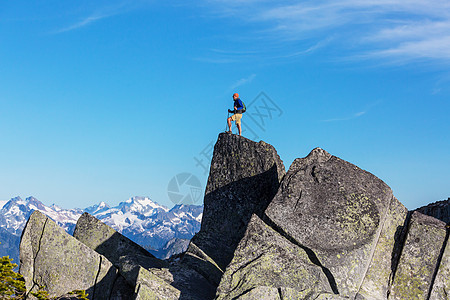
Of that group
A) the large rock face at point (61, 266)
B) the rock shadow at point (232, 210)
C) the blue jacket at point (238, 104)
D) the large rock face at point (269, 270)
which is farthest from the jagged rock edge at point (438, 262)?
the blue jacket at point (238, 104)

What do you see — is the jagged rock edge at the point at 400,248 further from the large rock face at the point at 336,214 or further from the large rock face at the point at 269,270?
the large rock face at the point at 269,270

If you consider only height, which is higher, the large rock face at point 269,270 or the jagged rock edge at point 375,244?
the jagged rock edge at point 375,244

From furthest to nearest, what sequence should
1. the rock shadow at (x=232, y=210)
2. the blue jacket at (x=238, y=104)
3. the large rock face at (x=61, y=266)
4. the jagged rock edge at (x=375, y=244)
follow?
the blue jacket at (x=238, y=104) → the rock shadow at (x=232, y=210) → the large rock face at (x=61, y=266) → the jagged rock edge at (x=375, y=244)

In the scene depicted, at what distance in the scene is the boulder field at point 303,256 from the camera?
1959 cm

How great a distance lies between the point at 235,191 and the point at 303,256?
8.38 m

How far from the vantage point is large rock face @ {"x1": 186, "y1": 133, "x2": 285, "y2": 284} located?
27.5 m

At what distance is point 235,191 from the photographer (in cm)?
2883

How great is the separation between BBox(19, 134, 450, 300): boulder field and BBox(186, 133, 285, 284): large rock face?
4.35 feet

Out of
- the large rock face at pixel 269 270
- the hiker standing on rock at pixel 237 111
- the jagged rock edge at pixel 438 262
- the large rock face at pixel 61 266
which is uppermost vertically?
the hiker standing on rock at pixel 237 111

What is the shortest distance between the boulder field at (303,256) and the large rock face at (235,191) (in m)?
1.33

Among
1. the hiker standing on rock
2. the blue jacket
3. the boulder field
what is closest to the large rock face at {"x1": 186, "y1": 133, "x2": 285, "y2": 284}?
the boulder field

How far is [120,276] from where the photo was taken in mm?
22828

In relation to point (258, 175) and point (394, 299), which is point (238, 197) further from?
point (394, 299)

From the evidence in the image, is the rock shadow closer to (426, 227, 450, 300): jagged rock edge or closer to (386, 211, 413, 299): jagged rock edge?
(386, 211, 413, 299): jagged rock edge
